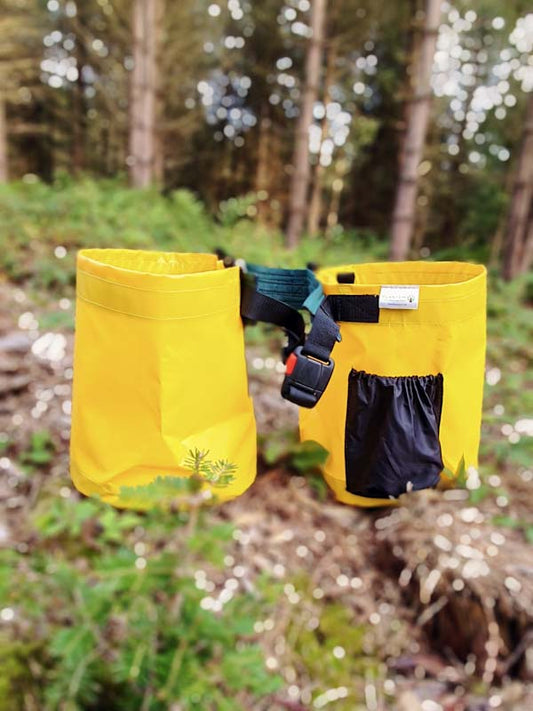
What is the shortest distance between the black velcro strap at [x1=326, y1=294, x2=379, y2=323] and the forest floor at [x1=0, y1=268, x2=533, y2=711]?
2.76m

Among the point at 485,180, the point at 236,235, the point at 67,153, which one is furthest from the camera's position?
the point at 67,153

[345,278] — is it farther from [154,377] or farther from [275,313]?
[154,377]

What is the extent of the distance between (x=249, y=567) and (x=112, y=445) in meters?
3.48

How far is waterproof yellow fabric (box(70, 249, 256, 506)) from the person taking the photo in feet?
2.64

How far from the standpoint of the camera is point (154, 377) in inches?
32.2

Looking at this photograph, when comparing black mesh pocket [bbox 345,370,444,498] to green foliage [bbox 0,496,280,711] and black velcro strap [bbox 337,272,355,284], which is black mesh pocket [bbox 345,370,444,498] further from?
green foliage [bbox 0,496,280,711]

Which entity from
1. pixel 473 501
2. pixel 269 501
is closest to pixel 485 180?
pixel 473 501

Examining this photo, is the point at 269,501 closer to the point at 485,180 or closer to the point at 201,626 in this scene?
the point at 201,626

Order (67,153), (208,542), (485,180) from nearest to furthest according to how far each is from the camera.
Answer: (208,542), (485,180), (67,153)

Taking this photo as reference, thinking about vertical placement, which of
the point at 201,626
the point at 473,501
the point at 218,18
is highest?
the point at 218,18

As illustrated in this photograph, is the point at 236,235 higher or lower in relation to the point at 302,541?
higher

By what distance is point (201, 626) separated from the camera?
103 inches

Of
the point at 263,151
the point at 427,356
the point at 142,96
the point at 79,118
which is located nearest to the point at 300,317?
the point at 427,356

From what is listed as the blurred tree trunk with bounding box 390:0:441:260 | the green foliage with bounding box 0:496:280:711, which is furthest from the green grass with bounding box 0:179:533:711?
the blurred tree trunk with bounding box 390:0:441:260
